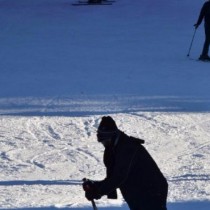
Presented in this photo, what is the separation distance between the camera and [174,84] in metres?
13.5

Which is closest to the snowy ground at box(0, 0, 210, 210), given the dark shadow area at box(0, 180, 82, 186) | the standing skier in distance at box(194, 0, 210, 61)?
the dark shadow area at box(0, 180, 82, 186)

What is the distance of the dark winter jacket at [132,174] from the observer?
4.68 meters

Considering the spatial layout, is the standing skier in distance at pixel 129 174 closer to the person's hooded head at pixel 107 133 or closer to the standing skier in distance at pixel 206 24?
the person's hooded head at pixel 107 133

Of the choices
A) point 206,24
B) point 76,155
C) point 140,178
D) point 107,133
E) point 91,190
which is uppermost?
point 107,133

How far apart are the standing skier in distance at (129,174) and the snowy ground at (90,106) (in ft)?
7.02

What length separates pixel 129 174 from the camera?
4.71 metres

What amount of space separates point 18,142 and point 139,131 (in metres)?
1.74

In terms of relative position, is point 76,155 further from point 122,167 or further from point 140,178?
point 122,167

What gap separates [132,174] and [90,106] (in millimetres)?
7041

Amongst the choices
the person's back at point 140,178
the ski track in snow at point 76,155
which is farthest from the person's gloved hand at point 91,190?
the ski track in snow at point 76,155

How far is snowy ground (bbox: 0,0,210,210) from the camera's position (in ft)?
26.1

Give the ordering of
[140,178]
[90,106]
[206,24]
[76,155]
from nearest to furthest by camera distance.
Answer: [140,178]
[76,155]
[90,106]
[206,24]

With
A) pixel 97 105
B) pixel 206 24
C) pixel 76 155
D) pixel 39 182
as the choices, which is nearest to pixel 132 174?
pixel 39 182

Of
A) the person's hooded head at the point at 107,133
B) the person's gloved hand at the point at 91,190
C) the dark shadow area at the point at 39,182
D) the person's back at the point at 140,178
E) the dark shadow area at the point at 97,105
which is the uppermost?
the person's hooded head at the point at 107,133
